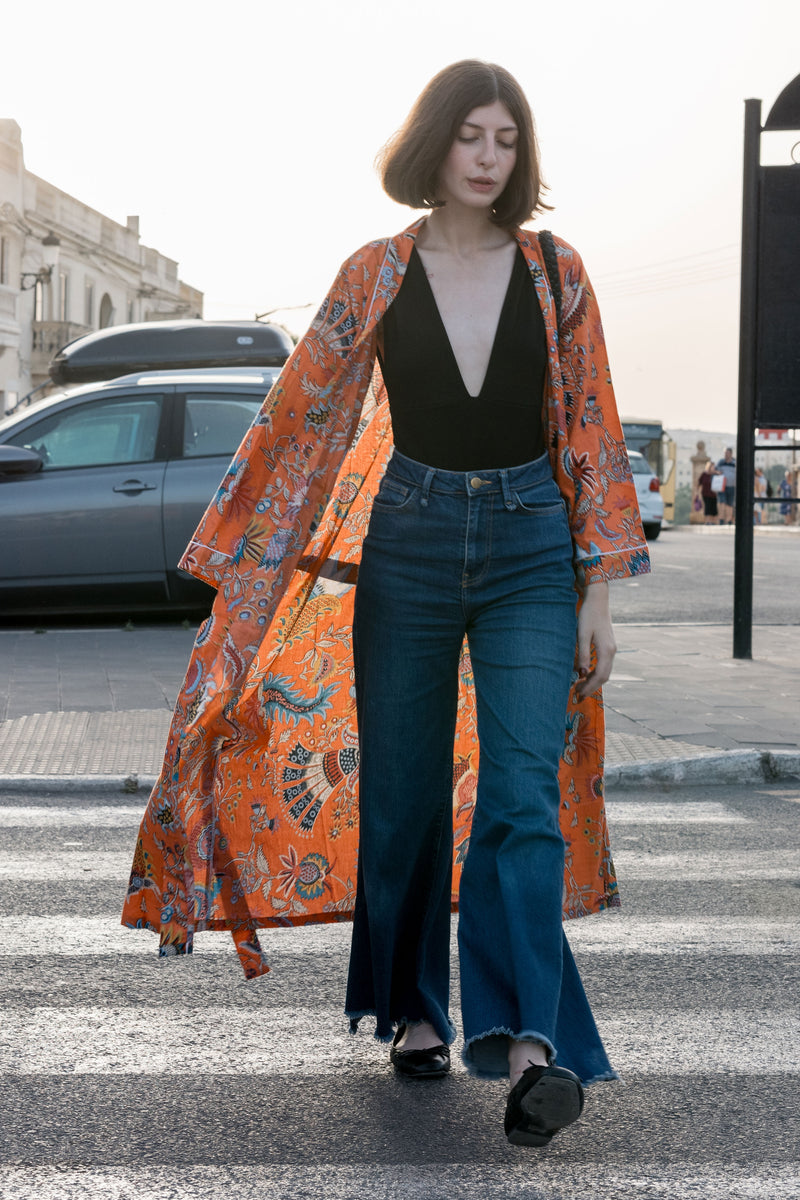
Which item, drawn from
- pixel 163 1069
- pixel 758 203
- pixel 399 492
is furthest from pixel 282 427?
pixel 758 203

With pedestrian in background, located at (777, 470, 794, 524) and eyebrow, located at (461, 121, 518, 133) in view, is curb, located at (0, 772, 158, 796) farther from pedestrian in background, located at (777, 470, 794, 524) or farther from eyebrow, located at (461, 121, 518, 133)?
pedestrian in background, located at (777, 470, 794, 524)

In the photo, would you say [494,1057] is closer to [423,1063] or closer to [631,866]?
[423,1063]

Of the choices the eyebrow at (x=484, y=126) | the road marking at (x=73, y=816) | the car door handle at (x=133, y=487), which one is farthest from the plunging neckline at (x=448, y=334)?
the car door handle at (x=133, y=487)

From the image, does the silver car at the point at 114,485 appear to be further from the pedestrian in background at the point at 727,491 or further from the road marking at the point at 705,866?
the pedestrian in background at the point at 727,491

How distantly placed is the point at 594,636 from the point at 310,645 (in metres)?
0.66

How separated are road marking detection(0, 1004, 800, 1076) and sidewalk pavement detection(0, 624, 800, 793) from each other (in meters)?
2.87

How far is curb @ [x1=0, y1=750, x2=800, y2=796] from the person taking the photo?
258 inches

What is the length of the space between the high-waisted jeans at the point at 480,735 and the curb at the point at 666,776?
3.40 meters

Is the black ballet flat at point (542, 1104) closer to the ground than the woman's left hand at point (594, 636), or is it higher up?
closer to the ground

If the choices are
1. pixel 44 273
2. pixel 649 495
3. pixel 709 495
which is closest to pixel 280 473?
pixel 649 495

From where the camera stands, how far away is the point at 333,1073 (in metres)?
3.40

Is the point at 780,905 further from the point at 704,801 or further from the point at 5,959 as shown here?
the point at 5,959

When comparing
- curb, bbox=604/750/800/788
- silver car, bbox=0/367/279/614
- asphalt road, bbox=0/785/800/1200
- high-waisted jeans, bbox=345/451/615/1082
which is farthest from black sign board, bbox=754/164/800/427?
high-waisted jeans, bbox=345/451/615/1082

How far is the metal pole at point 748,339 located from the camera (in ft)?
33.8
